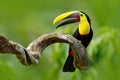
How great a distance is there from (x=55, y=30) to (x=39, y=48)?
0.91 meters

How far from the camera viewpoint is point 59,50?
301cm

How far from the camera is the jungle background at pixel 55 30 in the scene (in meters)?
3.03

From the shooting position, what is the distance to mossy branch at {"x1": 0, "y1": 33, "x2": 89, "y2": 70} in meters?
2.09

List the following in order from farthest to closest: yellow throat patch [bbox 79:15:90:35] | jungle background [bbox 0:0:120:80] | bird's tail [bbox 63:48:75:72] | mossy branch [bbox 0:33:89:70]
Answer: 1. jungle background [bbox 0:0:120:80]
2. bird's tail [bbox 63:48:75:72]
3. yellow throat patch [bbox 79:15:90:35]
4. mossy branch [bbox 0:33:89:70]

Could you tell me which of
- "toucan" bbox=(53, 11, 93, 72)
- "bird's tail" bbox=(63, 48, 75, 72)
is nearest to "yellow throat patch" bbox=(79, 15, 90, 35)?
"toucan" bbox=(53, 11, 93, 72)

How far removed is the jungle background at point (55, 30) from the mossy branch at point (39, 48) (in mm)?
525

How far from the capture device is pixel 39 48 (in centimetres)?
223

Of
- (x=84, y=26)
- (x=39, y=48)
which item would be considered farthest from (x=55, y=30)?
(x=39, y=48)

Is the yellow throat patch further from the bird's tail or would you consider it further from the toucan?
the bird's tail

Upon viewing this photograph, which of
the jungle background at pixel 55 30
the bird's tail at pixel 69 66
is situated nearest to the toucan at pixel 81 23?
the bird's tail at pixel 69 66

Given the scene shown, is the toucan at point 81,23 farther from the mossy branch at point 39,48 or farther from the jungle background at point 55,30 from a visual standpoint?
the jungle background at point 55,30

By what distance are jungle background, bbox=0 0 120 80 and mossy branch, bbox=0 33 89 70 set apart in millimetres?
525

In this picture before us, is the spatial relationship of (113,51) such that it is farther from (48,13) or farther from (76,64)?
(48,13)

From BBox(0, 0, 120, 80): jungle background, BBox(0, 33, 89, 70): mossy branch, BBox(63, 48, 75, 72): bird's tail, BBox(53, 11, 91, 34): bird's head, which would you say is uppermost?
BBox(53, 11, 91, 34): bird's head
